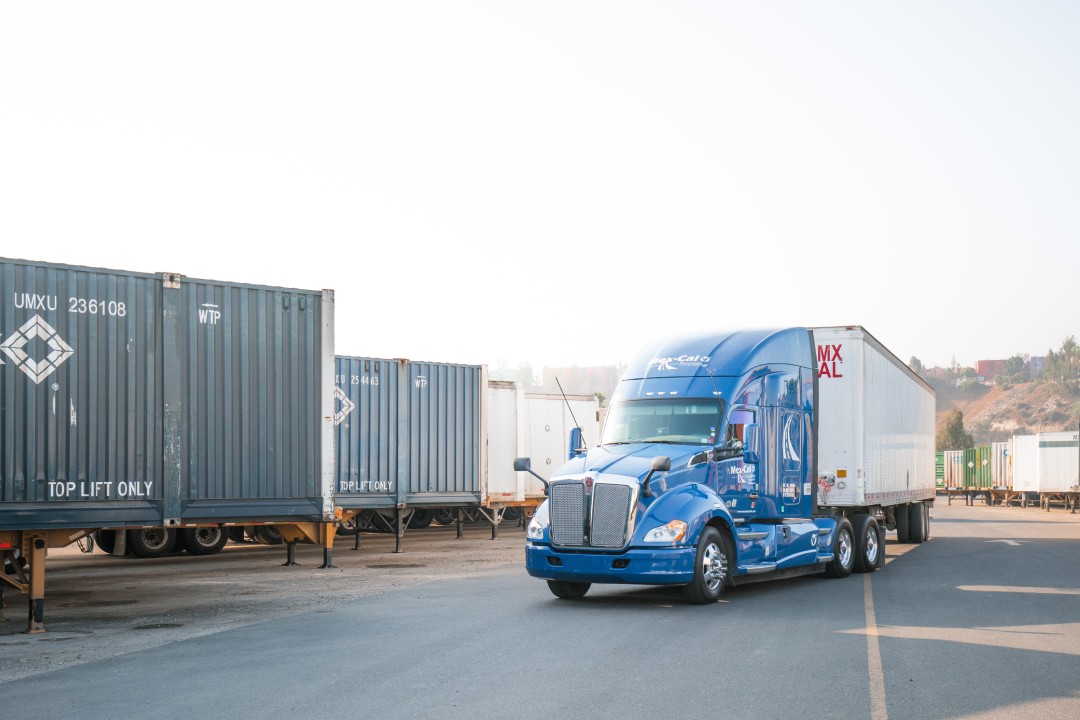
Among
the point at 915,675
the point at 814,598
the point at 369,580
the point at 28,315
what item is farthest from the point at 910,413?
the point at 28,315

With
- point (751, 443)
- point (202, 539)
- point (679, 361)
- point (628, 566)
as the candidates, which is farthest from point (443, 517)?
point (628, 566)

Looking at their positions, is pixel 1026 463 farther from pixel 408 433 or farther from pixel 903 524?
pixel 408 433

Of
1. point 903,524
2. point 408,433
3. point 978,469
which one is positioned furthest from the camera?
point 978,469

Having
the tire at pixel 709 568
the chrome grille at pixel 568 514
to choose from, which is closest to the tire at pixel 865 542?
the tire at pixel 709 568

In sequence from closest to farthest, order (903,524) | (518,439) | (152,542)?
(152,542) < (903,524) < (518,439)

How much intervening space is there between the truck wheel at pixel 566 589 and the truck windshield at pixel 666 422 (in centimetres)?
192

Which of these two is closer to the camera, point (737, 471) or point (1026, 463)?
point (737, 471)

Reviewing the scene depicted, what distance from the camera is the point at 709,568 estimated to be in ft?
44.7

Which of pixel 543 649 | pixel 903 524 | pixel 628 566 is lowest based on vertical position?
pixel 903 524

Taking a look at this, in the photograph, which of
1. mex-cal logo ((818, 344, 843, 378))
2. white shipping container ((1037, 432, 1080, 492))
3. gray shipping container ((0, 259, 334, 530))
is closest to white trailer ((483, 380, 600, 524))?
mex-cal logo ((818, 344, 843, 378))

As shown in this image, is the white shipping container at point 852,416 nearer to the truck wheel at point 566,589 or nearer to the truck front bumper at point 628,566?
the truck wheel at point 566,589

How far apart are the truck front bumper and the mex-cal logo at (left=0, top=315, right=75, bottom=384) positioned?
6.19 metres

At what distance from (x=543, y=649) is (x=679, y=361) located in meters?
5.97

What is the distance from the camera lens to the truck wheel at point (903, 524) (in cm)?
2520
